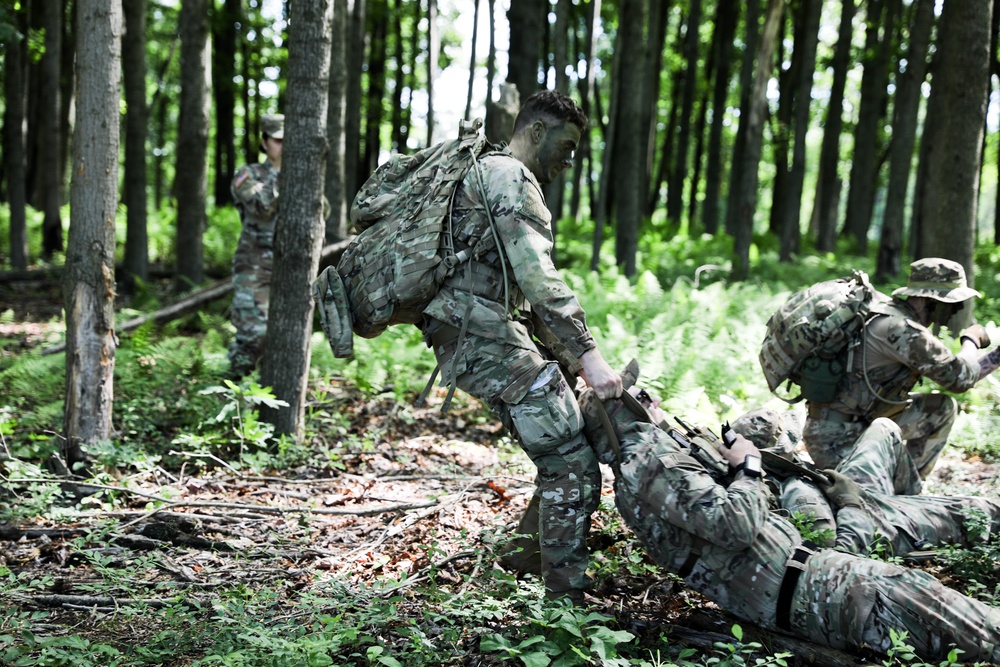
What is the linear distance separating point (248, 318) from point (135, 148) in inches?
227

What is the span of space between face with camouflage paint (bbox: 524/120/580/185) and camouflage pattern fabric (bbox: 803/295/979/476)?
8.93ft

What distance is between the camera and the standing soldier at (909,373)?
5367mm

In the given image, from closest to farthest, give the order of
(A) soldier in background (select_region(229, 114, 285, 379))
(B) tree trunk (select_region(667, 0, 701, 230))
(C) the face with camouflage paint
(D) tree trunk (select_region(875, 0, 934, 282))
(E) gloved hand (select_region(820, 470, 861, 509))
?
(C) the face with camouflage paint, (E) gloved hand (select_region(820, 470, 861, 509)), (A) soldier in background (select_region(229, 114, 285, 379)), (D) tree trunk (select_region(875, 0, 934, 282)), (B) tree trunk (select_region(667, 0, 701, 230))

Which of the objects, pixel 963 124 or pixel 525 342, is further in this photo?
pixel 963 124

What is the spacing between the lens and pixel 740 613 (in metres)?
3.67

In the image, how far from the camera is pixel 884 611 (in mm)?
3410

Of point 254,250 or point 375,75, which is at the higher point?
point 375,75

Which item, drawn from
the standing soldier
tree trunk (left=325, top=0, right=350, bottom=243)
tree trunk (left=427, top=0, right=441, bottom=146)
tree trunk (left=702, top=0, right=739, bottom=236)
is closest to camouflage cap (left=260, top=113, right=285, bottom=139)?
tree trunk (left=325, top=0, right=350, bottom=243)

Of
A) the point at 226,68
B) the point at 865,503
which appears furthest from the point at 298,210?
the point at 226,68

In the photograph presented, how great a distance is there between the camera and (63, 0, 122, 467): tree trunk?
556 cm

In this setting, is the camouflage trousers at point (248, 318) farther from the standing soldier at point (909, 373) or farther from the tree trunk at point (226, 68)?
the tree trunk at point (226, 68)

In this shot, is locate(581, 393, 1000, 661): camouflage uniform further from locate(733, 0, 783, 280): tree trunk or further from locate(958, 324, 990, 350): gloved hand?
locate(733, 0, 783, 280): tree trunk

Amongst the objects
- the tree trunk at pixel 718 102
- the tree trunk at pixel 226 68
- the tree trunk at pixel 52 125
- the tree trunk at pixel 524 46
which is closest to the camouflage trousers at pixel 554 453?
the tree trunk at pixel 524 46

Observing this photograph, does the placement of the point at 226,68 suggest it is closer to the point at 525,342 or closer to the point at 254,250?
the point at 254,250
